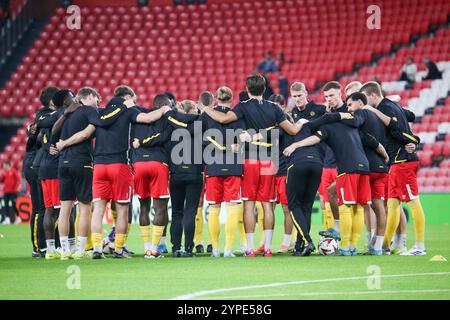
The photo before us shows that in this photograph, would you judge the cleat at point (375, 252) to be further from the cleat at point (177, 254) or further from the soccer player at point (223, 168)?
the cleat at point (177, 254)

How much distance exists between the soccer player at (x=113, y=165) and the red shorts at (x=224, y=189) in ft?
3.66

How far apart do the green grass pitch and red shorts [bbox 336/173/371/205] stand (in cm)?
80

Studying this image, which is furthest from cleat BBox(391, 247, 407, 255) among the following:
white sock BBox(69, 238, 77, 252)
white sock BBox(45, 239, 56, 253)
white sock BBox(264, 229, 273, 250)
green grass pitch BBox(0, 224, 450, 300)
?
white sock BBox(45, 239, 56, 253)

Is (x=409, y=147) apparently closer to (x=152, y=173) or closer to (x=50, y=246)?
(x=152, y=173)

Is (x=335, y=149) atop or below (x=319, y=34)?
below

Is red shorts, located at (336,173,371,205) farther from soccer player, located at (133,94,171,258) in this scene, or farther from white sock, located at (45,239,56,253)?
white sock, located at (45,239,56,253)

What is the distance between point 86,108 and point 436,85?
17.9 m

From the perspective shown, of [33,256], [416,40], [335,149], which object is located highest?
[416,40]

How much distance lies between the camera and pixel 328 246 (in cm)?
1321

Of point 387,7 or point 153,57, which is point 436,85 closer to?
point 387,7

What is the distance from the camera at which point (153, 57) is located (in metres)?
33.7

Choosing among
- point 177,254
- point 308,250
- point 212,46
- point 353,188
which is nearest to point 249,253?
point 308,250
